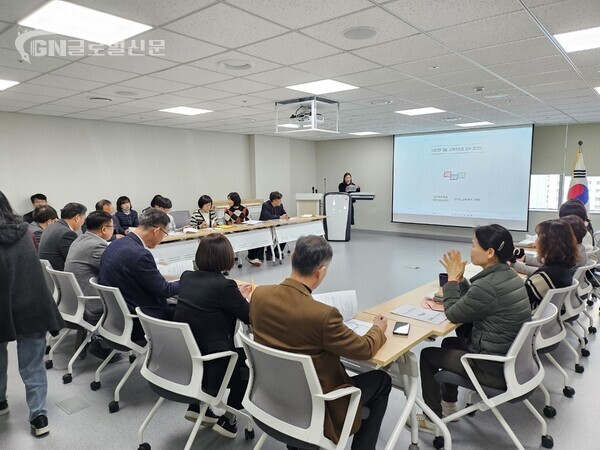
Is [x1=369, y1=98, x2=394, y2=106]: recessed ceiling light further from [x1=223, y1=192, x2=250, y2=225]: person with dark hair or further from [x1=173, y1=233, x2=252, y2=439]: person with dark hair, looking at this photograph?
[x1=173, y1=233, x2=252, y2=439]: person with dark hair

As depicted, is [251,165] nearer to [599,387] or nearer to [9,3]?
[9,3]

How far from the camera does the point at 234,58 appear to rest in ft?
12.0

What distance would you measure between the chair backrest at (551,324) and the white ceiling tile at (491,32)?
1.90 m

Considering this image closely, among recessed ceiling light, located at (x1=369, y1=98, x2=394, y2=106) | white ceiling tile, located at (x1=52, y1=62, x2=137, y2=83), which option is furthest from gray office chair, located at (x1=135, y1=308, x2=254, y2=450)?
recessed ceiling light, located at (x1=369, y1=98, x2=394, y2=106)

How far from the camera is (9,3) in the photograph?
2463 mm

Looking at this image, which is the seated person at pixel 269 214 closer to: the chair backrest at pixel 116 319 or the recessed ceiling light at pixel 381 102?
the recessed ceiling light at pixel 381 102

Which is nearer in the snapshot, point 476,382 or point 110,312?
point 476,382

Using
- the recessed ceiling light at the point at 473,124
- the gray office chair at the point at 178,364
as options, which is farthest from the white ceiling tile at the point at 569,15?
the recessed ceiling light at the point at 473,124

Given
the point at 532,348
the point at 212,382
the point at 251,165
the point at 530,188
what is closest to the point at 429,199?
the point at 530,188

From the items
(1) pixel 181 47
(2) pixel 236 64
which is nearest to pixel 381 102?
(2) pixel 236 64

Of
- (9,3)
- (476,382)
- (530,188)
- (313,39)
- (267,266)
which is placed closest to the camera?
(476,382)

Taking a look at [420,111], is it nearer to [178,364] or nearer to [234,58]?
[234,58]

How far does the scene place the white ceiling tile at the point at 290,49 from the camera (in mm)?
3184

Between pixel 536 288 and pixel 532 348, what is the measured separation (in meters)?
0.59
